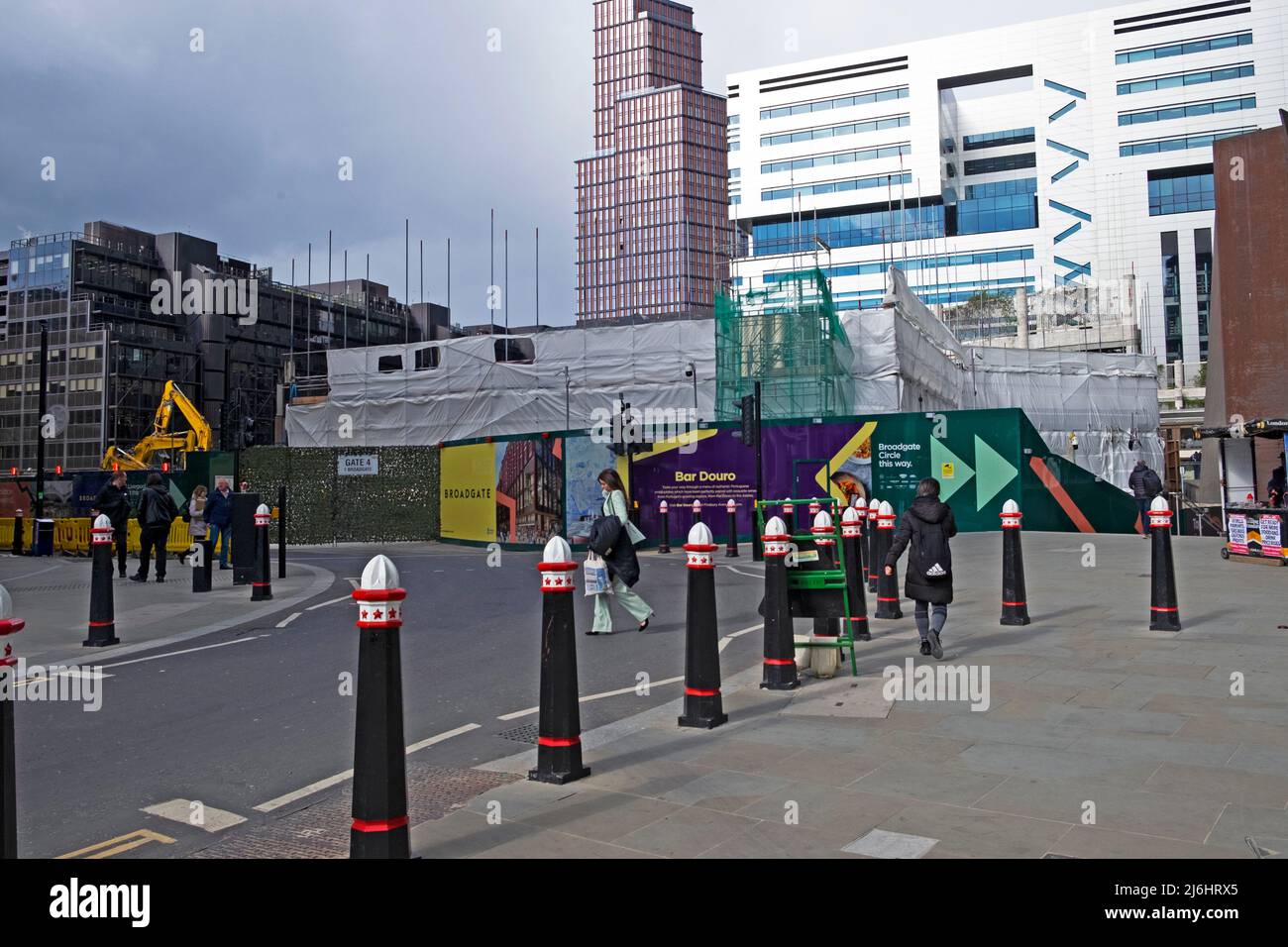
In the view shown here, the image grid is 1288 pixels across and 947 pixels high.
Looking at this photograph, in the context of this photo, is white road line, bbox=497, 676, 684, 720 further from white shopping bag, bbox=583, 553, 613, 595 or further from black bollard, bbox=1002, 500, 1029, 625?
black bollard, bbox=1002, 500, 1029, 625

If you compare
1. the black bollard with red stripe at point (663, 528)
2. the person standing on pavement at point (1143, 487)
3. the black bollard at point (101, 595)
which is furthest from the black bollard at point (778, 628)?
the person standing on pavement at point (1143, 487)

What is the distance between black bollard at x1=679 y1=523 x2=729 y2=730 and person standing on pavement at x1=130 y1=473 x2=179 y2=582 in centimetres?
1257

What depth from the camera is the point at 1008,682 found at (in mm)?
7008

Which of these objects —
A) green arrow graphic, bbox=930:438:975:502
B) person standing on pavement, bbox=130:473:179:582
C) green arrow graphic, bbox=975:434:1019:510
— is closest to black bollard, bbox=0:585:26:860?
person standing on pavement, bbox=130:473:179:582

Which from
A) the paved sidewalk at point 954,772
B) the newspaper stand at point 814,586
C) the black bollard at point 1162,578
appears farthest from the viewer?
the black bollard at point 1162,578

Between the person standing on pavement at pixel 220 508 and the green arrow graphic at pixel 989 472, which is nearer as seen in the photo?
the person standing on pavement at pixel 220 508

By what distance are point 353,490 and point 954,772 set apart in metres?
26.1

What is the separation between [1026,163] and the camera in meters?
88.4

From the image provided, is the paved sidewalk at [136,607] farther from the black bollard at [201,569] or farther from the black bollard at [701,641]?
the black bollard at [701,641]

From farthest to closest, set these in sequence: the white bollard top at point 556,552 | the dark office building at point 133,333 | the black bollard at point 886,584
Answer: the dark office building at point 133,333
the black bollard at point 886,584
the white bollard top at point 556,552

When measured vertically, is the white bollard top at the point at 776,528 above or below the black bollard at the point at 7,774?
above

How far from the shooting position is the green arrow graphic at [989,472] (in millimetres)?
21228

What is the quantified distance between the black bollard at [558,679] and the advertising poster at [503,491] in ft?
62.6
